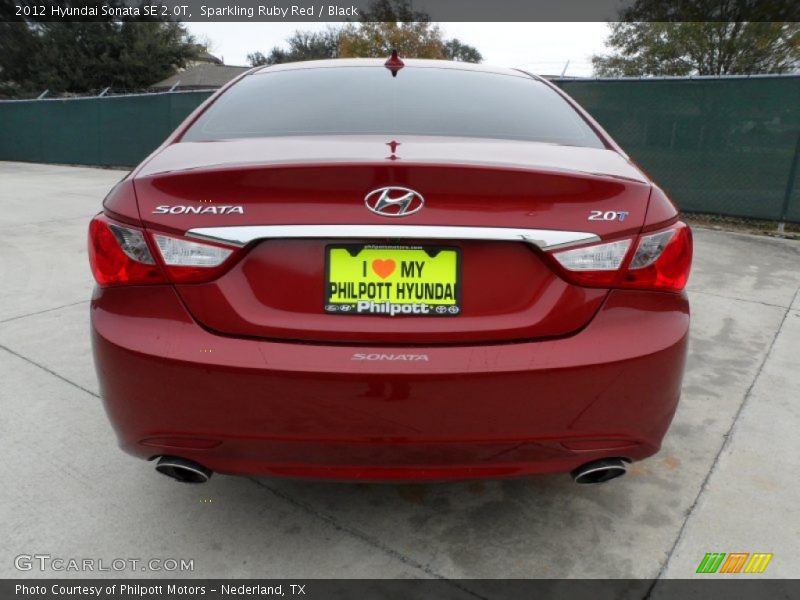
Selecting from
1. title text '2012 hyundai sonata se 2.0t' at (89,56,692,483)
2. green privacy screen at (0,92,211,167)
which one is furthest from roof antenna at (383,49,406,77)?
green privacy screen at (0,92,211,167)

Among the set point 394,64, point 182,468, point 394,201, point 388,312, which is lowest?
point 182,468

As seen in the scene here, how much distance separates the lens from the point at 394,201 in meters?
1.65

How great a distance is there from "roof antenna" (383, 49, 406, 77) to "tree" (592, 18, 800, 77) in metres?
22.9

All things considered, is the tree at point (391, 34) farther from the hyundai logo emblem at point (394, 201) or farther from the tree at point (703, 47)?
the hyundai logo emblem at point (394, 201)

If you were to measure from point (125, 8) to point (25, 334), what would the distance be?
43750 millimetres

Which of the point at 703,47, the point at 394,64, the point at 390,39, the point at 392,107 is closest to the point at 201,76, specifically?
the point at 390,39

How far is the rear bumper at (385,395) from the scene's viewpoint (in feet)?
5.45

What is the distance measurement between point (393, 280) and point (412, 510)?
104 centimetres

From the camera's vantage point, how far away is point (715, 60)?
22750mm

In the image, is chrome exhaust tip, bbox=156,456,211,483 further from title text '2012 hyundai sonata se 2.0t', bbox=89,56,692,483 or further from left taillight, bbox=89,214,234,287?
left taillight, bbox=89,214,234,287

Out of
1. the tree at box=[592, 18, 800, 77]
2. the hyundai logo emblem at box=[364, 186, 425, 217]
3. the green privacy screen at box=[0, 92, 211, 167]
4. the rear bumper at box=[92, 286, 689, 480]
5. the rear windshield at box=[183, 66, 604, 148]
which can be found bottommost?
the green privacy screen at box=[0, 92, 211, 167]

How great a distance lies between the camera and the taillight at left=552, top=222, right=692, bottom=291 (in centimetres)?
169

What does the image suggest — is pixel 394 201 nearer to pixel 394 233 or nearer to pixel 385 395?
pixel 394 233

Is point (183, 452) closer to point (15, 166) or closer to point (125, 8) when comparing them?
point (15, 166)
